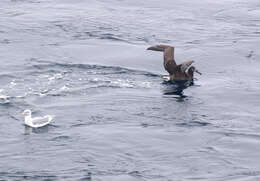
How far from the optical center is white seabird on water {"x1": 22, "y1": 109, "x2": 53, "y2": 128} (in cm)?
2314

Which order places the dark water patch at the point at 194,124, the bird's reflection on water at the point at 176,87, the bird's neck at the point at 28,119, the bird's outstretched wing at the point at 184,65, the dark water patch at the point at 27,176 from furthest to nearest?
the bird's outstretched wing at the point at 184,65 < the bird's reflection on water at the point at 176,87 < the dark water patch at the point at 194,124 < the bird's neck at the point at 28,119 < the dark water patch at the point at 27,176

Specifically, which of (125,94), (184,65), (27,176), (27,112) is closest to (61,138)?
(27,112)

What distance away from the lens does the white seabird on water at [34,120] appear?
23141 mm

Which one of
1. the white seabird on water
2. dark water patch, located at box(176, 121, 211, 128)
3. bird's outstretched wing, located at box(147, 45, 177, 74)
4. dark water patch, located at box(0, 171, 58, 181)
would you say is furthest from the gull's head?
bird's outstretched wing, located at box(147, 45, 177, 74)

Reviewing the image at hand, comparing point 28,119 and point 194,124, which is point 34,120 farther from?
point 194,124

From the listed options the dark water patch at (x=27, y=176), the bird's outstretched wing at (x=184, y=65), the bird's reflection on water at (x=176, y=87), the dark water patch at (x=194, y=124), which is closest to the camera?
the dark water patch at (x=27, y=176)

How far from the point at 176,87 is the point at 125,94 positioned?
2542mm

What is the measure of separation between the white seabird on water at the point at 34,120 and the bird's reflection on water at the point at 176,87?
229 inches

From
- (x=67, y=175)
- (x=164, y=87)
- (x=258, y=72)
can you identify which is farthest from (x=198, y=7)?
(x=67, y=175)

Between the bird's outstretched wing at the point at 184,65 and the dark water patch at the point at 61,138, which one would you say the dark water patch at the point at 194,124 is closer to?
the dark water patch at the point at 61,138

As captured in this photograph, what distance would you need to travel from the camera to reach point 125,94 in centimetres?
2720

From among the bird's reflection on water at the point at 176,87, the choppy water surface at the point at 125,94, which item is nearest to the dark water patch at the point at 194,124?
the choppy water surface at the point at 125,94

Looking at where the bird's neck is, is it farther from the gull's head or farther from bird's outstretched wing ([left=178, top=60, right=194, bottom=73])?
bird's outstretched wing ([left=178, top=60, right=194, bottom=73])

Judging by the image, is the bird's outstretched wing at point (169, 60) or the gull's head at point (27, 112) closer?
the gull's head at point (27, 112)
